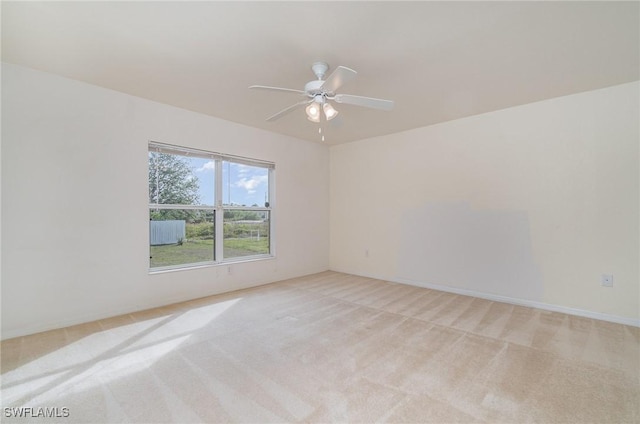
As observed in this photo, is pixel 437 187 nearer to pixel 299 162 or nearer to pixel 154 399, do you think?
pixel 299 162

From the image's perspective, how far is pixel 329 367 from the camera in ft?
6.82

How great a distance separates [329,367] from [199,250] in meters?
2.54

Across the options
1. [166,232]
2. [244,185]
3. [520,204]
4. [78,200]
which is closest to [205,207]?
[166,232]

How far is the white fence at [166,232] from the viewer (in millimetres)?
3435

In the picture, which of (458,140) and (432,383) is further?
(458,140)

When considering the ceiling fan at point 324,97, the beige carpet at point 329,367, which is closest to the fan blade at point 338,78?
the ceiling fan at point 324,97

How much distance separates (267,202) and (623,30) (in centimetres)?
421

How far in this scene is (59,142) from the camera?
2758 millimetres

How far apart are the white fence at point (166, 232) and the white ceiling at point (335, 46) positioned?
4.93ft

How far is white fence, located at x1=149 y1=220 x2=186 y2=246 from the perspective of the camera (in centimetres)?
344

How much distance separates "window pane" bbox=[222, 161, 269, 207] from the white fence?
71cm

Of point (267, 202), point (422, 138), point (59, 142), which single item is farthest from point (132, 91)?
point (422, 138)

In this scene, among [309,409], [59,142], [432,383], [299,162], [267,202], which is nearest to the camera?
[309,409]

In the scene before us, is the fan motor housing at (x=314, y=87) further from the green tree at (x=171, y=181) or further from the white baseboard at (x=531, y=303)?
the white baseboard at (x=531, y=303)
